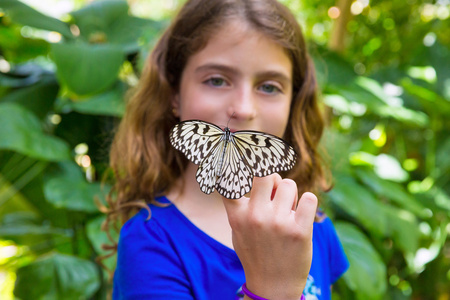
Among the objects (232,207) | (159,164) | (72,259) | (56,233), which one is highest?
(232,207)

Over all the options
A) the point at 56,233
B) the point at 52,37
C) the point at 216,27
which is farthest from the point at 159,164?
the point at 52,37

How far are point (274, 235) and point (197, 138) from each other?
0.13 meters

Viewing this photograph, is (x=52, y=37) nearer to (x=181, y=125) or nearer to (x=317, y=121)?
(x=317, y=121)

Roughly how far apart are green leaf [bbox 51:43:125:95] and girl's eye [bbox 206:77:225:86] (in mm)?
797

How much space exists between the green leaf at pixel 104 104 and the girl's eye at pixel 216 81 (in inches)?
30.4

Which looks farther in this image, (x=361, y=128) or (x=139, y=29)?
(x=361, y=128)

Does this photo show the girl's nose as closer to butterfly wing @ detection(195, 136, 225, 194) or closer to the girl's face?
the girl's face

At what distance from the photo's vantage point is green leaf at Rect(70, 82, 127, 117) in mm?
1420

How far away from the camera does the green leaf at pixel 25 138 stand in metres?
1.32

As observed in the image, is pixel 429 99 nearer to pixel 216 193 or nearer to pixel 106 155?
pixel 106 155

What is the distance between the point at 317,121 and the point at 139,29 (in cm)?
105

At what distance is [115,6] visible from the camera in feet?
6.00

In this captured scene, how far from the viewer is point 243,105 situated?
0.63 m

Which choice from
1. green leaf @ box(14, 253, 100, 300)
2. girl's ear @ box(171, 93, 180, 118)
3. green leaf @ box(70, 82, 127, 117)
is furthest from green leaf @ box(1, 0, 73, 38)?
girl's ear @ box(171, 93, 180, 118)
